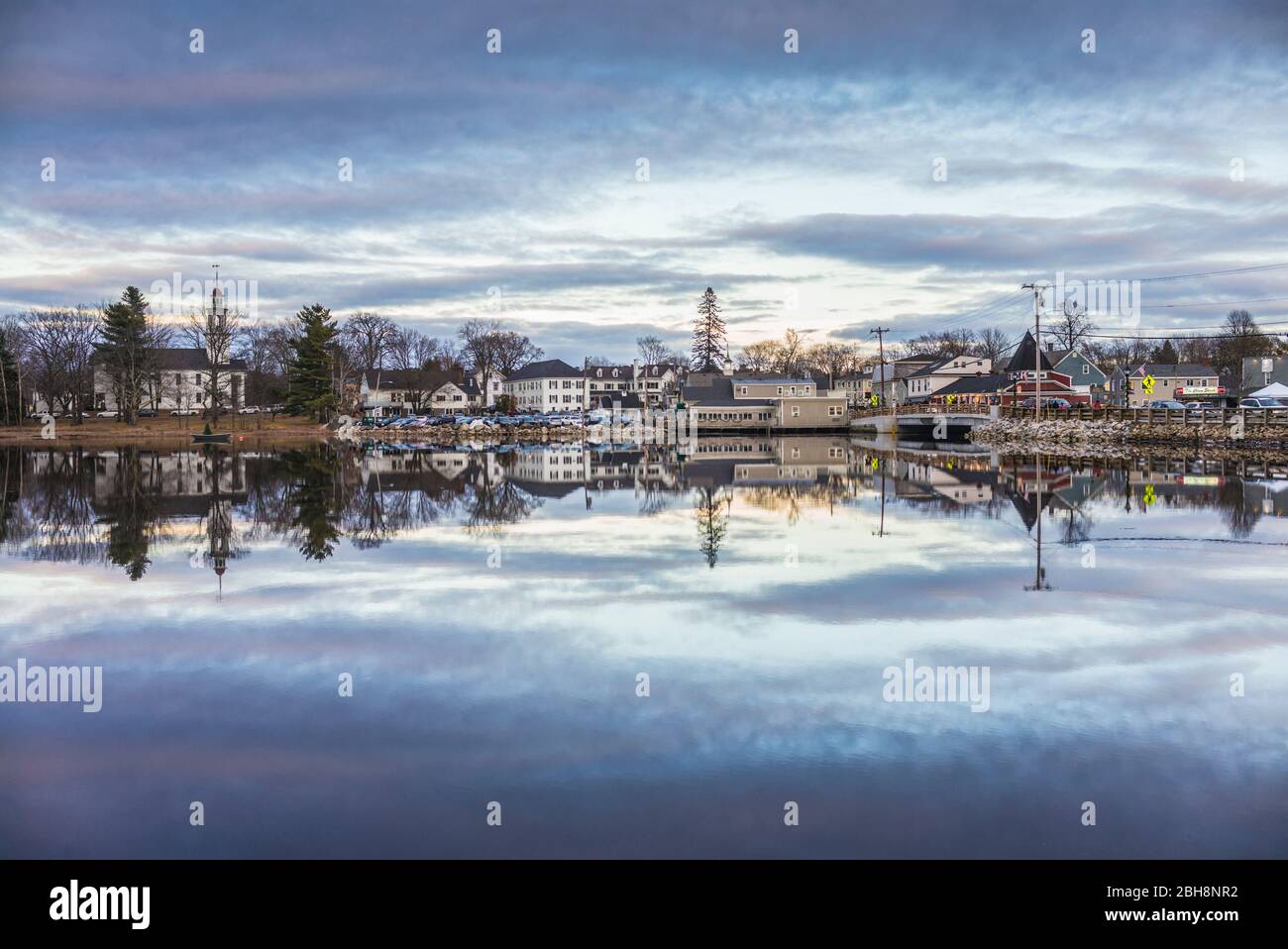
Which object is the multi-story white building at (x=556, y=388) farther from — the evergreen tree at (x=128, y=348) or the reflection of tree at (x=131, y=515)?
the reflection of tree at (x=131, y=515)

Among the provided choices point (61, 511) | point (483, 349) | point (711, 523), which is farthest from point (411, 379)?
point (711, 523)

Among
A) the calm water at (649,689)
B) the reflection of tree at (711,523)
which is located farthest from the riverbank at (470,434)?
the calm water at (649,689)

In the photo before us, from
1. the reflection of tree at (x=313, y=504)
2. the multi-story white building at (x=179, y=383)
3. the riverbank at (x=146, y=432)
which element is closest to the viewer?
the reflection of tree at (x=313, y=504)

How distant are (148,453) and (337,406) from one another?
3520cm

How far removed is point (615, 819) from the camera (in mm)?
6707

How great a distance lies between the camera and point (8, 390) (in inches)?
3236

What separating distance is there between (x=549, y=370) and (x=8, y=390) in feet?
236

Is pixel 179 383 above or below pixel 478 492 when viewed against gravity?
above

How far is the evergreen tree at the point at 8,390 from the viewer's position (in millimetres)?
79625

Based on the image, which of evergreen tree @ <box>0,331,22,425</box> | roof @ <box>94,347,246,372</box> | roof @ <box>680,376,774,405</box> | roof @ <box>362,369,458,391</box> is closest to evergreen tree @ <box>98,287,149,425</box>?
evergreen tree @ <box>0,331,22,425</box>

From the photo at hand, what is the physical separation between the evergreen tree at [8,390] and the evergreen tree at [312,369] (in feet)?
69.8

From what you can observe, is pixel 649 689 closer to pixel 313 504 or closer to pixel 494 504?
pixel 494 504
